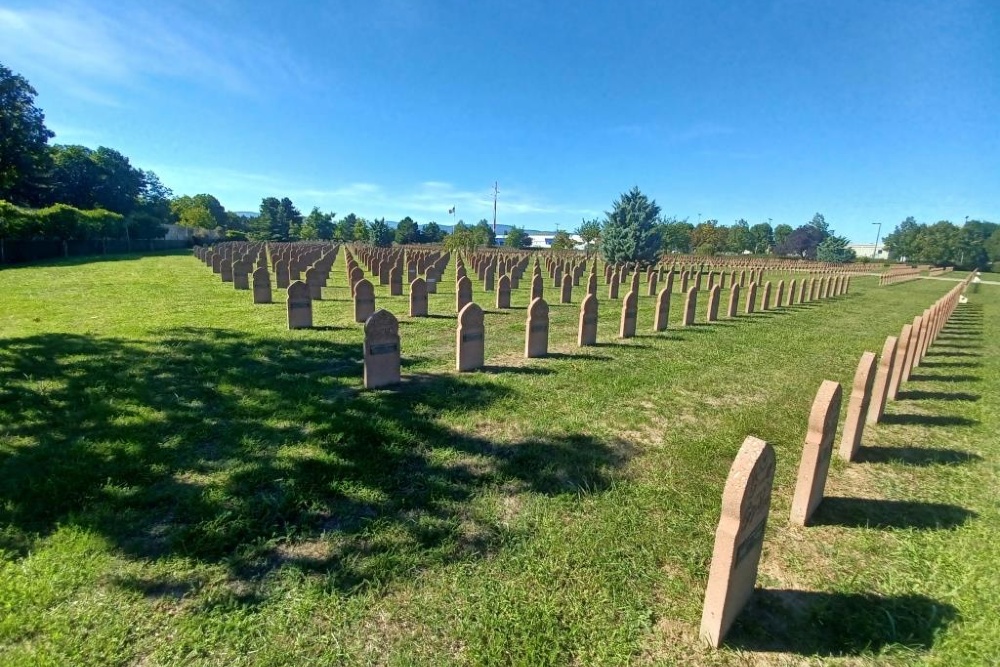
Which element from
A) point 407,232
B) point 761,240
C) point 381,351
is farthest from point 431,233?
point 381,351

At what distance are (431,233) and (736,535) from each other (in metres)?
95.1

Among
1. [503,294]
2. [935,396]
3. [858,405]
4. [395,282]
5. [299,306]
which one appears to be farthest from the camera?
[395,282]

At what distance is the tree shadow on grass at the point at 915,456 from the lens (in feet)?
15.4

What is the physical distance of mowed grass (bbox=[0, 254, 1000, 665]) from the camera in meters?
2.44

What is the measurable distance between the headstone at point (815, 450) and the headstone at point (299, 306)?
9120 millimetres

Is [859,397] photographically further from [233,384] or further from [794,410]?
[233,384]

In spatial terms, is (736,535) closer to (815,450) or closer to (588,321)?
(815,450)

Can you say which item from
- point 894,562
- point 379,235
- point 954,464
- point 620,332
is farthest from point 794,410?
point 379,235

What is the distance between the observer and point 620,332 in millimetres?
10461

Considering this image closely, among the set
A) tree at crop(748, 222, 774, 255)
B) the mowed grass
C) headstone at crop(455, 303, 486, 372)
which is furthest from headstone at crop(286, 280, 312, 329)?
tree at crop(748, 222, 774, 255)

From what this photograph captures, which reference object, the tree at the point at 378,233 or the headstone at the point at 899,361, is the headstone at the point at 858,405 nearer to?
the headstone at the point at 899,361

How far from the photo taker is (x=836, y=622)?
2604 millimetres

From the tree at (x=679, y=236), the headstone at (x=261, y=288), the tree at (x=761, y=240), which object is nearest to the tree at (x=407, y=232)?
the tree at (x=679, y=236)

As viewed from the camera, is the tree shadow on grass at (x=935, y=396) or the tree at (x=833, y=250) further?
the tree at (x=833, y=250)
